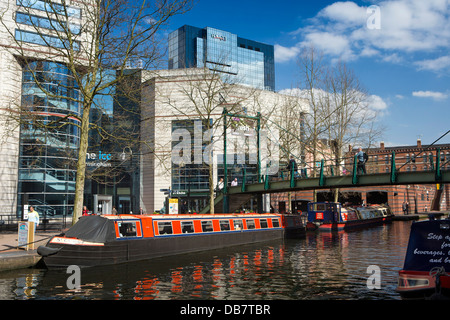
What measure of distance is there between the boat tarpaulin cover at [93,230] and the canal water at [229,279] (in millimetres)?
1449

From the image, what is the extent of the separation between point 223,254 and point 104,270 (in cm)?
724

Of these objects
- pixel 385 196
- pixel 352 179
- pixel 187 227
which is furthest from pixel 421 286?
pixel 385 196

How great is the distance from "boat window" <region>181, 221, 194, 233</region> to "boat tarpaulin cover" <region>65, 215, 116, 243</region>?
15.0 feet

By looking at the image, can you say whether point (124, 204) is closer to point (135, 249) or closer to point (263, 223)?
point (263, 223)

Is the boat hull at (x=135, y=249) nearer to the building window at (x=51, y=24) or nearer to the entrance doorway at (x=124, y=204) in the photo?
the building window at (x=51, y=24)

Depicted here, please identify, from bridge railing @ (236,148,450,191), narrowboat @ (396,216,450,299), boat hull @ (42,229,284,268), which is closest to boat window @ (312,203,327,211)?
bridge railing @ (236,148,450,191)

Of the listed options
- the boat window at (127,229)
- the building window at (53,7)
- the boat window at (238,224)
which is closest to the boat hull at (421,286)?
the boat window at (127,229)

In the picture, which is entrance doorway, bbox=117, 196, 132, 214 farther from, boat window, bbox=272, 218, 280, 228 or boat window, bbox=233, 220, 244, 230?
boat window, bbox=233, 220, 244, 230

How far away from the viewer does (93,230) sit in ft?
57.5

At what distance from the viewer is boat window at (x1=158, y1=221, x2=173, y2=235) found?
66.8ft

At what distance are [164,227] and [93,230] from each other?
4.15 metres

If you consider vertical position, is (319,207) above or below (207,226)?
above

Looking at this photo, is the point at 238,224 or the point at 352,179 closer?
the point at 352,179
